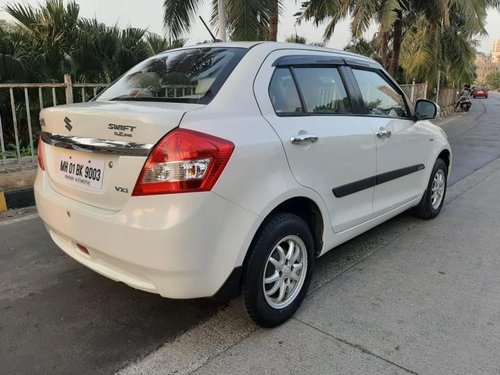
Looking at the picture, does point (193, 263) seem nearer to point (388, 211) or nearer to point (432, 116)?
point (388, 211)

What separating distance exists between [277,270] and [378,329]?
0.72 metres

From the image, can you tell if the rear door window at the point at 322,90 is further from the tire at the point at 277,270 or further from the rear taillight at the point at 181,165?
the rear taillight at the point at 181,165

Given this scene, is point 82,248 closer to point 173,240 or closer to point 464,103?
point 173,240

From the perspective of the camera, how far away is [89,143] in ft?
8.09

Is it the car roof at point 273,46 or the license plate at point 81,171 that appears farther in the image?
the car roof at point 273,46

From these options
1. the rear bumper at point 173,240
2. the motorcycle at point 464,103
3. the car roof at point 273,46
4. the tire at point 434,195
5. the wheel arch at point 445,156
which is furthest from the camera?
the motorcycle at point 464,103

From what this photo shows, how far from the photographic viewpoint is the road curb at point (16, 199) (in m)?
4.95

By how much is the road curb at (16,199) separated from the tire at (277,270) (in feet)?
11.8

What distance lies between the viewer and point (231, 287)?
2.42 meters

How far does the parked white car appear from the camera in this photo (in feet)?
7.30

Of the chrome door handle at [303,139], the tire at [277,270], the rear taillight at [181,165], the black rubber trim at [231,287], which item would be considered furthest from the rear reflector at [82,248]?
the chrome door handle at [303,139]

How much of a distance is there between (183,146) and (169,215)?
34 cm

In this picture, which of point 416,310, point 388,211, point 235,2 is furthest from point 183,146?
point 235,2

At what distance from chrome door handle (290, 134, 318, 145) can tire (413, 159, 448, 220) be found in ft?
7.49
